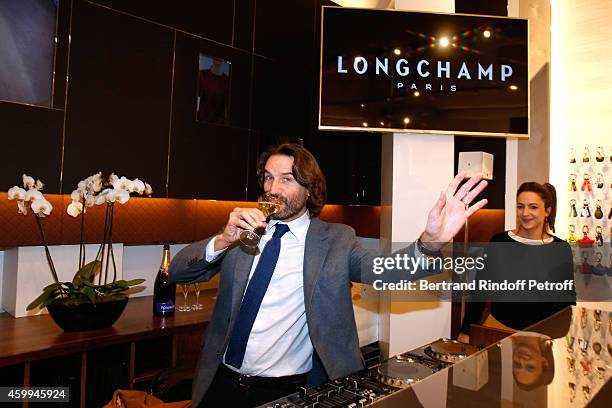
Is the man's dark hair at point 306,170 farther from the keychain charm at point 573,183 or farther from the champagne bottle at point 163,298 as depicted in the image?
the keychain charm at point 573,183

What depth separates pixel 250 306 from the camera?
5.32 feet

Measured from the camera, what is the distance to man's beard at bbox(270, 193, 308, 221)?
175 centimetres

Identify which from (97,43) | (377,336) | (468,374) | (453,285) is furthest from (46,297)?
(453,285)

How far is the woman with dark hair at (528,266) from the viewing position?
2422 mm

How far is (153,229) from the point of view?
2.81 m

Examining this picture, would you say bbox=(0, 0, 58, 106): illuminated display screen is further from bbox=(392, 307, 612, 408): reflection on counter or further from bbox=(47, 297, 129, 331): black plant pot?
bbox=(392, 307, 612, 408): reflection on counter

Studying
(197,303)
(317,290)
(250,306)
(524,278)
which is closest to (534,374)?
(317,290)

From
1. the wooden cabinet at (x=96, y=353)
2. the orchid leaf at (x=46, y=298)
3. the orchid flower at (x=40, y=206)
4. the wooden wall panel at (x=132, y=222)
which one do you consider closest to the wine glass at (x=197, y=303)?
the wooden cabinet at (x=96, y=353)

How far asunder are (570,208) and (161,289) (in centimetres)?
332

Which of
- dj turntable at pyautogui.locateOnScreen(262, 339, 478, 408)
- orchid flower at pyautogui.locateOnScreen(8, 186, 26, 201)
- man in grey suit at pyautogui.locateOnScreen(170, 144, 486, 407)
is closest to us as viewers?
dj turntable at pyautogui.locateOnScreen(262, 339, 478, 408)

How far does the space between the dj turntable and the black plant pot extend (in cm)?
146

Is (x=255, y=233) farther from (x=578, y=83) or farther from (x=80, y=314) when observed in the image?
(x=578, y=83)

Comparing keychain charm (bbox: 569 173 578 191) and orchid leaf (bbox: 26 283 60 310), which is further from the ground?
keychain charm (bbox: 569 173 578 191)

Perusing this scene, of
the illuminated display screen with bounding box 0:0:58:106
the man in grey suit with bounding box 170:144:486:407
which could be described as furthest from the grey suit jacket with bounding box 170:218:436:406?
the illuminated display screen with bounding box 0:0:58:106
